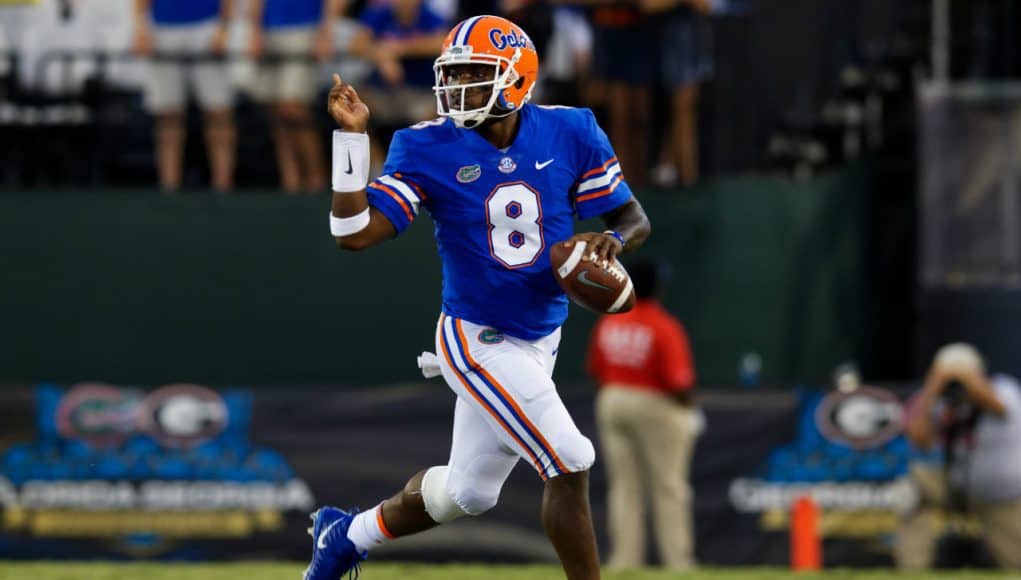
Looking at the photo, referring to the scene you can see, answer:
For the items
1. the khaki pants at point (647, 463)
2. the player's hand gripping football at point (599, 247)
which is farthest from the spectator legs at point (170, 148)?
the player's hand gripping football at point (599, 247)

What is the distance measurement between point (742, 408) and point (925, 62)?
11.9 ft

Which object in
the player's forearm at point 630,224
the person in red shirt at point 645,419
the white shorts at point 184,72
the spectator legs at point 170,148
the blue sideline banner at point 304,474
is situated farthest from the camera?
the spectator legs at point 170,148

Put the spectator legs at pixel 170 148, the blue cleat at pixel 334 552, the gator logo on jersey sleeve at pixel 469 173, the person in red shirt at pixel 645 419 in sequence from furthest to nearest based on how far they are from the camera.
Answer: the spectator legs at pixel 170 148, the person in red shirt at pixel 645 419, the blue cleat at pixel 334 552, the gator logo on jersey sleeve at pixel 469 173

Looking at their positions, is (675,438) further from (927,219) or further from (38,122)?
(38,122)

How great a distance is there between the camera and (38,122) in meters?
12.7

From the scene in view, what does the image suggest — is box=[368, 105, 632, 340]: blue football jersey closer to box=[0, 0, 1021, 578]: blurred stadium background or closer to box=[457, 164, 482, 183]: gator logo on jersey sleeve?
box=[457, 164, 482, 183]: gator logo on jersey sleeve

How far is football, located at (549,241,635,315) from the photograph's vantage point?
571cm

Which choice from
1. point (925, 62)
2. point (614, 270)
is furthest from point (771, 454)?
point (614, 270)

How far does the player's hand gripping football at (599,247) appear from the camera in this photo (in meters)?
5.73

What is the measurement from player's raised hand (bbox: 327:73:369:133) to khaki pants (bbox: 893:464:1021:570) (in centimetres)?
633

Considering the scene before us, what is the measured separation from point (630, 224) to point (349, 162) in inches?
43.7

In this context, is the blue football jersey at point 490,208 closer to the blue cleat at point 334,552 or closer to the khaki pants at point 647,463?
the blue cleat at point 334,552

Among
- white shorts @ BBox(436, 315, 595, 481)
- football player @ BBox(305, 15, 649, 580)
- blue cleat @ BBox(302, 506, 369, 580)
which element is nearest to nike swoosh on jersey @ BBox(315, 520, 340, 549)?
blue cleat @ BBox(302, 506, 369, 580)

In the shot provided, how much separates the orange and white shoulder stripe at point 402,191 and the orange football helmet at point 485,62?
0.28 metres
